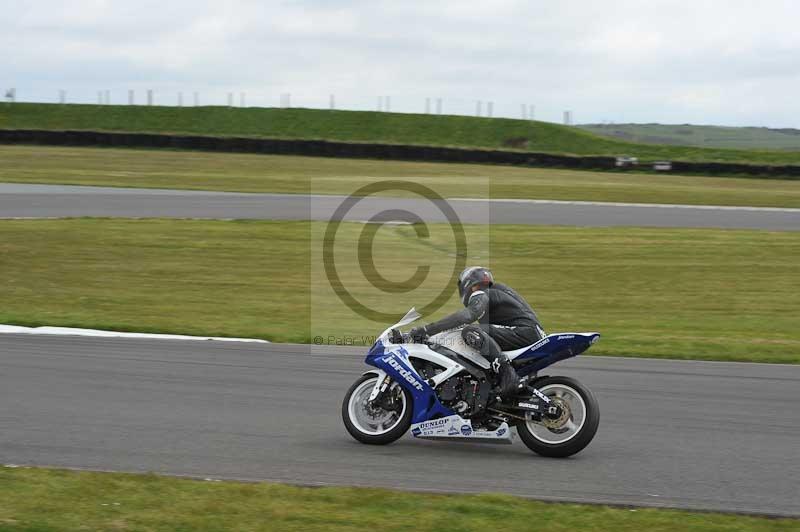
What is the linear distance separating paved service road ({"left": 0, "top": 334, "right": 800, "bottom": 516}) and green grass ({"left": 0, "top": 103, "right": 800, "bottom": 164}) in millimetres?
40451

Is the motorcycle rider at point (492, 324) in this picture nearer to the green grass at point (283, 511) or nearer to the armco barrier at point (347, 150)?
the green grass at point (283, 511)

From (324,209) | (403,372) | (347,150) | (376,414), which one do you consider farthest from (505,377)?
(347,150)

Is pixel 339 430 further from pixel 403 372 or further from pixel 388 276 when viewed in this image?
pixel 388 276

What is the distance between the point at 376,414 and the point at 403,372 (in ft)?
1.58

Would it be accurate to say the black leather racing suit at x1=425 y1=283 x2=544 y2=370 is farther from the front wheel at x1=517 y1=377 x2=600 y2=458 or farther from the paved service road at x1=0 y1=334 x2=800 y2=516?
the paved service road at x1=0 y1=334 x2=800 y2=516

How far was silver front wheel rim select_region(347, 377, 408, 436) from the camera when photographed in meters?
8.34

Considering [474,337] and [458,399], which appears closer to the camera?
[474,337]

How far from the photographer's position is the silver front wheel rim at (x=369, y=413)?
8336 millimetres

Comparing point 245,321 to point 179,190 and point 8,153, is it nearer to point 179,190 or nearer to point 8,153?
point 179,190

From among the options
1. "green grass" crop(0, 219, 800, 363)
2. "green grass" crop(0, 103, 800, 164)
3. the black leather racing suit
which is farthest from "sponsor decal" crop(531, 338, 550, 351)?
"green grass" crop(0, 103, 800, 164)

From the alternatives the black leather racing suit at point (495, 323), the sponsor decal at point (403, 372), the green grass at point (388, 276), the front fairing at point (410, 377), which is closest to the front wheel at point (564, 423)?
the black leather racing suit at point (495, 323)

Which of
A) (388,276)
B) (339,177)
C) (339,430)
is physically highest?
(339,177)

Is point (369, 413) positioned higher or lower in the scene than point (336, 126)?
lower

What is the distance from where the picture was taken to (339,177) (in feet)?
121
